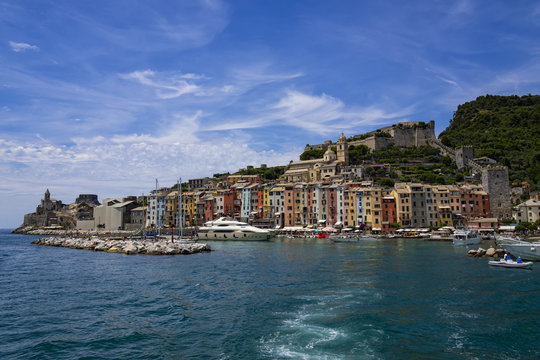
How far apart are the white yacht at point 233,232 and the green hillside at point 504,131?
61.8 meters

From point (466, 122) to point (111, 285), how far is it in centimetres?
13628

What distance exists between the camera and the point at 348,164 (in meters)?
105

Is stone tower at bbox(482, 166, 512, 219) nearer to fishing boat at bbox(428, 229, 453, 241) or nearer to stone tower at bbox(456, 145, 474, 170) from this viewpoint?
fishing boat at bbox(428, 229, 453, 241)

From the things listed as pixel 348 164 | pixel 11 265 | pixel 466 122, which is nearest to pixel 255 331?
pixel 11 265

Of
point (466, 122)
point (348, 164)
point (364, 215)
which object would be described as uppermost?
point (466, 122)

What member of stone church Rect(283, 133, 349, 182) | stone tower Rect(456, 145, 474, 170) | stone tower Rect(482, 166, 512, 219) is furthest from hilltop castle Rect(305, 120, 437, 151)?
stone tower Rect(482, 166, 512, 219)

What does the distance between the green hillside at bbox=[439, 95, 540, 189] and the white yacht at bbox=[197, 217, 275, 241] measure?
61758mm

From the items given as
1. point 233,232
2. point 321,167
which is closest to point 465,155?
point 321,167

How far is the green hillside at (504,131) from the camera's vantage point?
93625 mm

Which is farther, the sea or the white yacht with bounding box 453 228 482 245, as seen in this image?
the white yacht with bounding box 453 228 482 245

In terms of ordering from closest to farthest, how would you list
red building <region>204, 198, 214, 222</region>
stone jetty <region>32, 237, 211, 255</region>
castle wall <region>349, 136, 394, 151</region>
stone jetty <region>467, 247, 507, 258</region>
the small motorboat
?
the small motorboat, stone jetty <region>467, 247, 507, 258</region>, stone jetty <region>32, 237, 211, 255</region>, red building <region>204, 198, 214, 222</region>, castle wall <region>349, 136, 394, 151</region>

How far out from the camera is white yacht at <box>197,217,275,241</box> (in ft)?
214

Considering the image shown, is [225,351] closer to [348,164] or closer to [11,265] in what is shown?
[11,265]

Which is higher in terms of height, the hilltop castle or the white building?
the hilltop castle
